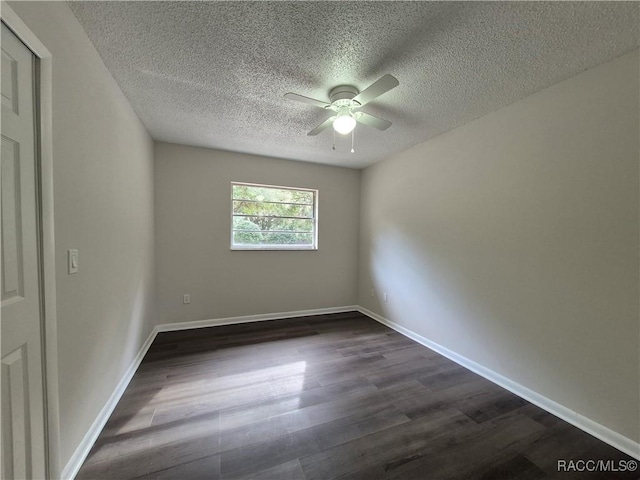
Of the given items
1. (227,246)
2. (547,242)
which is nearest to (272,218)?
(227,246)

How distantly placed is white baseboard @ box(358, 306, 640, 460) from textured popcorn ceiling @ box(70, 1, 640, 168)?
2.32 m

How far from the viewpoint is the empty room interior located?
117 cm

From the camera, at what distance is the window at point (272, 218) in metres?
3.57

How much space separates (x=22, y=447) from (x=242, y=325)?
2.47 meters

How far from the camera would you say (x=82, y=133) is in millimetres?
1395

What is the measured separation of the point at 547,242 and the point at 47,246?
300cm

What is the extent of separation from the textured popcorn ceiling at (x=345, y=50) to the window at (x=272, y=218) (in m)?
1.38

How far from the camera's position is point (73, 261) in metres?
1.30

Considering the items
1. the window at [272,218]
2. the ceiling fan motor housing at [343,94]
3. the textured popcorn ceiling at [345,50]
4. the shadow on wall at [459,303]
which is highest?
the textured popcorn ceiling at [345,50]

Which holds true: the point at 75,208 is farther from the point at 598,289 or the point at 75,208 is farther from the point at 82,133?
the point at 598,289

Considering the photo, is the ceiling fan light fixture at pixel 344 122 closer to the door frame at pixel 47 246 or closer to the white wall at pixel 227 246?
the door frame at pixel 47 246

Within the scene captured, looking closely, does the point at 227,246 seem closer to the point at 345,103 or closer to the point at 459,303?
the point at 345,103

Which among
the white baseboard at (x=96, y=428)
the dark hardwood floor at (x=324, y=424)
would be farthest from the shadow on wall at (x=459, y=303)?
the white baseboard at (x=96, y=428)

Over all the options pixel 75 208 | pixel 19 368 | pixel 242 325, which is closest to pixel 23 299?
pixel 19 368
